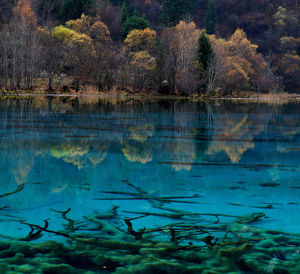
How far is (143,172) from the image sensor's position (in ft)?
23.7

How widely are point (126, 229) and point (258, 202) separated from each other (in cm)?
208

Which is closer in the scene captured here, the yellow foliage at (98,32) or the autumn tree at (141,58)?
the autumn tree at (141,58)

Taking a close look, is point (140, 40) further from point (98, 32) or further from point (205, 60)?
point (98, 32)

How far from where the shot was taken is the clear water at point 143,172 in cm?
514

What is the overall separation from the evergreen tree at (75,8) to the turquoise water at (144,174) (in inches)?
2532

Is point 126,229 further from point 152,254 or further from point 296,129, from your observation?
point 296,129

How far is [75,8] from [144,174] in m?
70.9

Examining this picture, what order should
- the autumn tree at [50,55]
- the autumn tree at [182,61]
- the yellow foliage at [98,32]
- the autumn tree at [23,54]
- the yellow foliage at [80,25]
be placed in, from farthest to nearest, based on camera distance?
the yellow foliage at [98,32] < the yellow foliage at [80,25] < the autumn tree at [182,61] < the autumn tree at [50,55] < the autumn tree at [23,54]

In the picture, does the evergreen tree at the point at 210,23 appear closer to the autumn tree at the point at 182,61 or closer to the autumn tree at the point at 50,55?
the autumn tree at the point at 182,61

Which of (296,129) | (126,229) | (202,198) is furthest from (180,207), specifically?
(296,129)

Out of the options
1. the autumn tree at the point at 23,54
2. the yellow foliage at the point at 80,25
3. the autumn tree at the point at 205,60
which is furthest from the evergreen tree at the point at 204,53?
the yellow foliage at the point at 80,25

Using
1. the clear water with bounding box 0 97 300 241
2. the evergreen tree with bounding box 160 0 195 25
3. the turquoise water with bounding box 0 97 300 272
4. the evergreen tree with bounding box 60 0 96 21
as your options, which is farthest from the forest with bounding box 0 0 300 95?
the turquoise water with bounding box 0 97 300 272

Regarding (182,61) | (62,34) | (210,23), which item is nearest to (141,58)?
(182,61)

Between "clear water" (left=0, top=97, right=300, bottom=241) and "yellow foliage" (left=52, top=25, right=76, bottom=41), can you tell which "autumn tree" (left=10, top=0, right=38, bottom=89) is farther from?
"clear water" (left=0, top=97, right=300, bottom=241)
